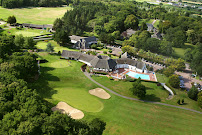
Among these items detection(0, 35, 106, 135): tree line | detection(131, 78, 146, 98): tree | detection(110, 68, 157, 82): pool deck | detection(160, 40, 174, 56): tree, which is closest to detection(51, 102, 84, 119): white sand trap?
detection(0, 35, 106, 135): tree line

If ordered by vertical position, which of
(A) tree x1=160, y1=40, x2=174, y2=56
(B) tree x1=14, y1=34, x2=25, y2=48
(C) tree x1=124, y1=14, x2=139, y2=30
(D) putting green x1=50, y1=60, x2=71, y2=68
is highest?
(C) tree x1=124, y1=14, x2=139, y2=30

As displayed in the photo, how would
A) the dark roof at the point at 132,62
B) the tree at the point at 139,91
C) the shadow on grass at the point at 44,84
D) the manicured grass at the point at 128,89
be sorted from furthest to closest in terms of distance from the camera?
the dark roof at the point at 132,62 → the manicured grass at the point at 128,89 → the tree at the point at 139,91 → the shadow on grass at the point at 44,84

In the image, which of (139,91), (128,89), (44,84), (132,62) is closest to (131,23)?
(132,62)

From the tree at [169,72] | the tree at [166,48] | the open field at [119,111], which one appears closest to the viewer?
the open field at [119,111]

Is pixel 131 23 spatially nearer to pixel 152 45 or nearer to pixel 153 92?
pixel 152 45

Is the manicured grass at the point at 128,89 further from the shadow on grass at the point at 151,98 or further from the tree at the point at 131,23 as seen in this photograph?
the tree at the point at 131,23

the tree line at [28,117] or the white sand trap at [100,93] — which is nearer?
the tree line at [28,117]

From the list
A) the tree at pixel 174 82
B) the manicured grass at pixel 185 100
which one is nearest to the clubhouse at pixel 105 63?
the tree at pixel 174 82

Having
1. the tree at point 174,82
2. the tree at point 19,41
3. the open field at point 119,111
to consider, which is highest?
the tree at point 19,41

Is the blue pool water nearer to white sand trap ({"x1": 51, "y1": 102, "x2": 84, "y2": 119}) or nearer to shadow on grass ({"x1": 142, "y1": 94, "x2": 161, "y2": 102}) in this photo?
shadow on grass ({"x1": 142, "y1": 94, "x2": 161, "y2": 102})
